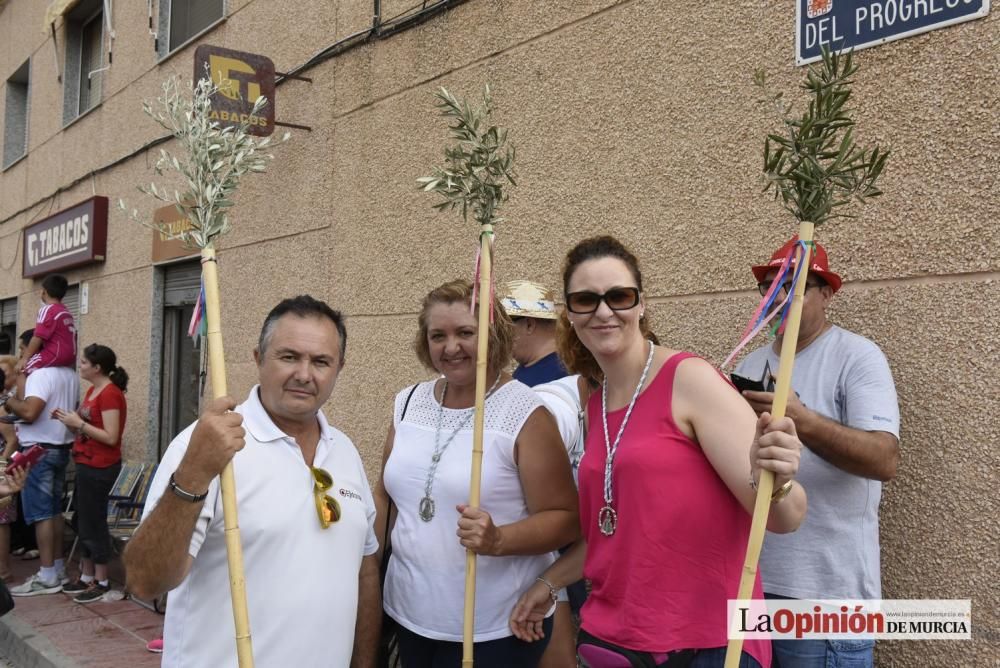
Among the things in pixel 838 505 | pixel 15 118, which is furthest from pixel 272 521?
pixel 15 118

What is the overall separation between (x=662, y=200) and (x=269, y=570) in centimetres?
228

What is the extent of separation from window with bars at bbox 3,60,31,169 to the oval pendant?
11.9m

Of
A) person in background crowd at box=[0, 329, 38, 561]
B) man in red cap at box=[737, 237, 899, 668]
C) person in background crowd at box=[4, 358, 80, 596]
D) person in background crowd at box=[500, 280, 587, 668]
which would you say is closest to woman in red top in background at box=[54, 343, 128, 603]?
person in background crowd at box=[4, 358, 80, 596]

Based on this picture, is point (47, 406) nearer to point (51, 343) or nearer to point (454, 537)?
point (51, 343)

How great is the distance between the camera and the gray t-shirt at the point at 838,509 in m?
2.28

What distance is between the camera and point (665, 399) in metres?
1.82

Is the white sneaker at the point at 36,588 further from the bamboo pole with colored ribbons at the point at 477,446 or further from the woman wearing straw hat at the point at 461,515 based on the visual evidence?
the bamboo pole with colored ribbons at the point at 477,446

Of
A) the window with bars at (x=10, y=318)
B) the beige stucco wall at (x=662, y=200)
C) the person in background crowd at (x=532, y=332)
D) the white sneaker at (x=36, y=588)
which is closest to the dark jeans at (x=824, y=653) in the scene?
the beige stucco wall at (x=662, y=200)

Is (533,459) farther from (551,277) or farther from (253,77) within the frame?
(253,77)

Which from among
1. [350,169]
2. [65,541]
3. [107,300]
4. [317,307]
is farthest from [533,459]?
[107,300]

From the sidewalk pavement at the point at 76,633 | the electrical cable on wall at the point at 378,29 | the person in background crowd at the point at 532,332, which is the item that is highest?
the electrical cable on wall at the point at 378,29

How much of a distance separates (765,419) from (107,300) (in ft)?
29.2

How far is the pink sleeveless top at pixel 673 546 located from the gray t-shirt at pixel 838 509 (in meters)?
0.55

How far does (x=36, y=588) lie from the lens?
6129mm
